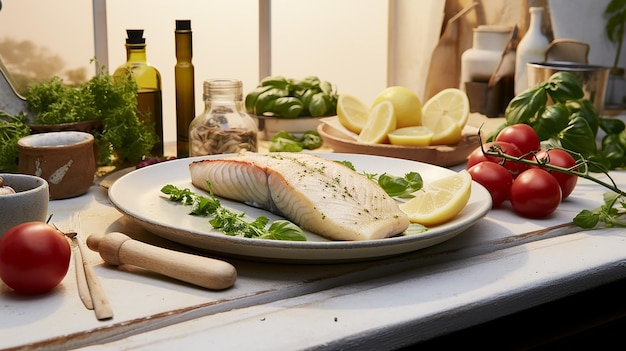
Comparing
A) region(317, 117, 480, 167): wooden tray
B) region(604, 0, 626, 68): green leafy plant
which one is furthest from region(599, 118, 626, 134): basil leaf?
region(604, 0, 626, 68): green leafy plant

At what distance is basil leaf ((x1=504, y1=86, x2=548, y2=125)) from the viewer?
174 centimetres

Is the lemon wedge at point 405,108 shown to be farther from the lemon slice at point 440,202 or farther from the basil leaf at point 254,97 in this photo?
the lemon slice at point 440,202

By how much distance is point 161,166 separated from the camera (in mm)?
1508

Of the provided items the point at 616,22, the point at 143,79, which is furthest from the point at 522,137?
the point at 616,22

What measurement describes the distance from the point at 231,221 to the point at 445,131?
2.65 feet

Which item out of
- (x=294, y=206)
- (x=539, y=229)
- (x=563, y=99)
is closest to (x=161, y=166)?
(x=294, y=206)

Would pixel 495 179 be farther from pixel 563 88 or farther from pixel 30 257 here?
pixel 30 257

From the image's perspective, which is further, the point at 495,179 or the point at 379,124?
the point at 379,124

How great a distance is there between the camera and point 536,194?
140cm

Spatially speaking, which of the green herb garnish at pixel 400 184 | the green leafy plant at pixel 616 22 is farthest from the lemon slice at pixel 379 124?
the green leafy plant at pixel 616 22

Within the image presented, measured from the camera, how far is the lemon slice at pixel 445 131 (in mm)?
1831

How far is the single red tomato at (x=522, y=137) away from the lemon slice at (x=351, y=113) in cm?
41

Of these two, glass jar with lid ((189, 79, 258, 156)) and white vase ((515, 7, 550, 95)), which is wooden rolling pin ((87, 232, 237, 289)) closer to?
glass jar with lid ((189, 79, 258, 156))

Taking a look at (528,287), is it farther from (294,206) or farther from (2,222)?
(2,222)
